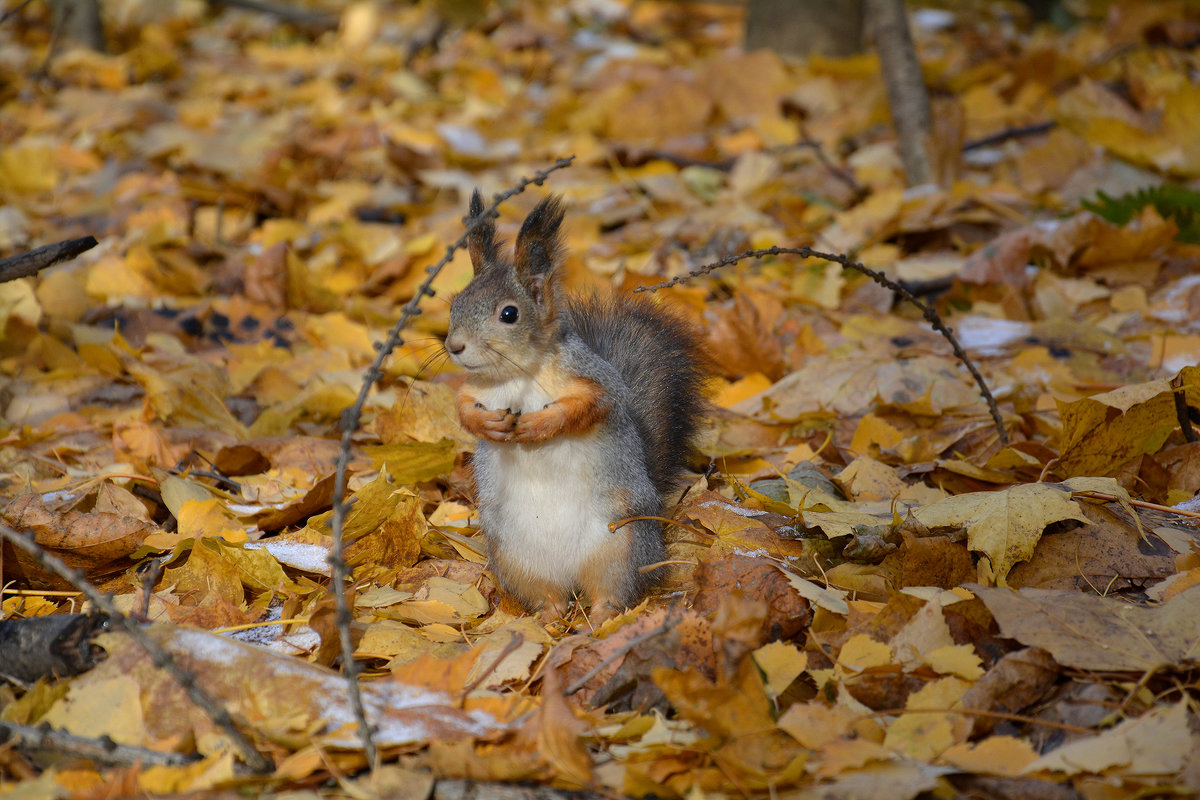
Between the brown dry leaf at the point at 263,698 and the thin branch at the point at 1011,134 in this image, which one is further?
the thin branch at the point at 1011,134

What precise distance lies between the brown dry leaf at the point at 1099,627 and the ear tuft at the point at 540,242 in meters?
0.96

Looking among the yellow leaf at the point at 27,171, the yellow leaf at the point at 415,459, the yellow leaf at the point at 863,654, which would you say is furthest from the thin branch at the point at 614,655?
the yellow leaf at the point at 27,171

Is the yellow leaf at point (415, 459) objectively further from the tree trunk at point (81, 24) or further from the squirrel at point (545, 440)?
the tree trunk at point (81, 24)

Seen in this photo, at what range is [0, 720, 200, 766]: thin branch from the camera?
4.55ft

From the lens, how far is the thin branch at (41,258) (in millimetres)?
1906

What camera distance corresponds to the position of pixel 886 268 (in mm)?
3412

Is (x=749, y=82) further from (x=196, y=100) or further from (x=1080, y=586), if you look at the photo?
(x=1080, y=586)

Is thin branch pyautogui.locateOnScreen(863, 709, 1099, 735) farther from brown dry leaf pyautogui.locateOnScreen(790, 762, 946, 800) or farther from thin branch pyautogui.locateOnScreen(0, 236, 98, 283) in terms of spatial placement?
thin branch pyautogui.locateOnScreen(0, 236, 98, 283)

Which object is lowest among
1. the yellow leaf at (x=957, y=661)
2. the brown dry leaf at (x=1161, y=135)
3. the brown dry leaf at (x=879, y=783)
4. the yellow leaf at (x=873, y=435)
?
the yellow leaf at (x=873, y=435)

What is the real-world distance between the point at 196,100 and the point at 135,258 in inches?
98.6

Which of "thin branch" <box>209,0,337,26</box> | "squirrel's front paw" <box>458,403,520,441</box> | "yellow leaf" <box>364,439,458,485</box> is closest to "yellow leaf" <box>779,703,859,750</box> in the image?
"squirrel's front paw" <box>458,403,520,441</box>

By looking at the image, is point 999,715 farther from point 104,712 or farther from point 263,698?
point 104,712

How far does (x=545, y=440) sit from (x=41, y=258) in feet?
3.37

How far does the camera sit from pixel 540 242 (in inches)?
73.3
